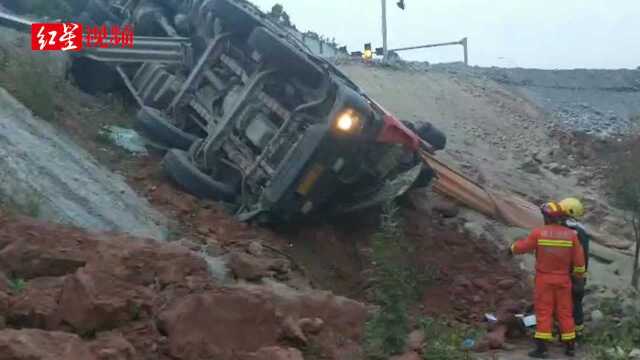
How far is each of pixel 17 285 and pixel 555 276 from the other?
3.75 m

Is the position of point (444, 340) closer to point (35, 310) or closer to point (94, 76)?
point (35, 310)

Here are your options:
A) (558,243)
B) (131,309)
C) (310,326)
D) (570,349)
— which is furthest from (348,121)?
(131,309)

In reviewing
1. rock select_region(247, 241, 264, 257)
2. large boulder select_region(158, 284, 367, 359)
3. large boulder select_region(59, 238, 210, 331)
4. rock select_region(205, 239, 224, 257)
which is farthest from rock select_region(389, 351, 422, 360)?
rock select_region(247, 241, 264, 257)

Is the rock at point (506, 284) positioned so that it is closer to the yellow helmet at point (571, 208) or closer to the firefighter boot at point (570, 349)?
the yellow helmet at point (571, 208)

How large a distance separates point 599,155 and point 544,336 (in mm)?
10370

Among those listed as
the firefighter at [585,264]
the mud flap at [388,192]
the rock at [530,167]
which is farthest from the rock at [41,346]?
the rock at [530,167]

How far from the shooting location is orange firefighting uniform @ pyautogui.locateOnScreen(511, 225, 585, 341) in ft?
20.0

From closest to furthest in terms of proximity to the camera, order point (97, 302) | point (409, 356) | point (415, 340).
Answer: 1. point (97, 302)
2. point (409, 356)
3. point (415, 340)

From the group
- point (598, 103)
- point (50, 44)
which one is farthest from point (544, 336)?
point (598, 103)

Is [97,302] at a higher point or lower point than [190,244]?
higher

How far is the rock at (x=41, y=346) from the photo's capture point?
333cm

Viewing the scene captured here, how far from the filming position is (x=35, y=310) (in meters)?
3.93

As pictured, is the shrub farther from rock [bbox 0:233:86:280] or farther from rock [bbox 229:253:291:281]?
rock [bbox 0:233:86:280]

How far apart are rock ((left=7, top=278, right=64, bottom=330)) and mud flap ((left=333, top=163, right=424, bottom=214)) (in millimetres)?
3762
